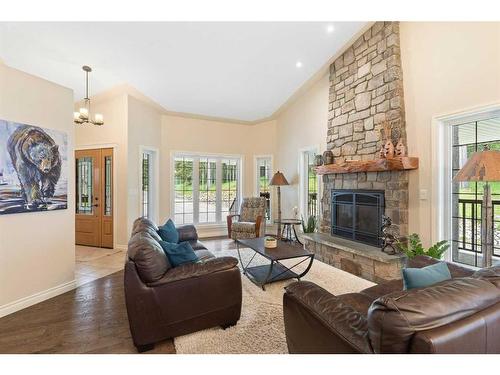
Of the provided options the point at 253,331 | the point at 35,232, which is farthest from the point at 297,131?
the point at 35,232

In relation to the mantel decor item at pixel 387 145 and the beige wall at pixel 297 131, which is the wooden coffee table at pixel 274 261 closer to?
the mantel decor item at pixel 387 145

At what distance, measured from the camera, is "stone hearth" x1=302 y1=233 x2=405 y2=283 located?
128 inches

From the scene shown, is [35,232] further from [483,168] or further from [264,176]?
[264,176]

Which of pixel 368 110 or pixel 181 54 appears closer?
pixel 181 54

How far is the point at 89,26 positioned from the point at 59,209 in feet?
7.24

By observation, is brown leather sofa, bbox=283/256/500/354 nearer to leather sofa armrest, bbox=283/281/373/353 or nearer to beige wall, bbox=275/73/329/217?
leather sofa armrest, bbox=283/281/373/353

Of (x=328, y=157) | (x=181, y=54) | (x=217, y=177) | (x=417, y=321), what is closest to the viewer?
(x=417, y=321)

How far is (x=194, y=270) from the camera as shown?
2.15 metres

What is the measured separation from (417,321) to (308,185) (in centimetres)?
479

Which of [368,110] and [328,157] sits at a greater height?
[368,110]

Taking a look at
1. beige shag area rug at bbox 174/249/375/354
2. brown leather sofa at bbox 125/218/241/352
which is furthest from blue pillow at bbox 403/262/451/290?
brown leather sofa at bbox 125/218/241/352

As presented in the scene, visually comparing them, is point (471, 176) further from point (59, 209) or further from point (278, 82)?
point (59, 209)

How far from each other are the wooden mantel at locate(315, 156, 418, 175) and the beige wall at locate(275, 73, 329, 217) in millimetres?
836
